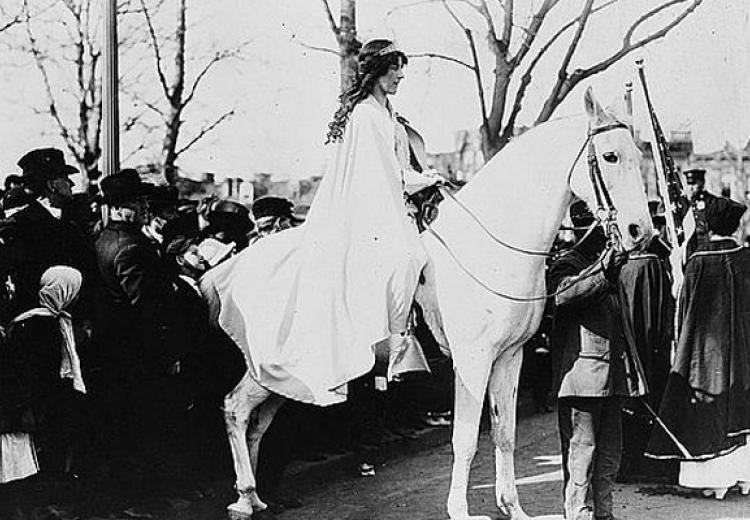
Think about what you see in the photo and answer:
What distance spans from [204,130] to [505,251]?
2494mm

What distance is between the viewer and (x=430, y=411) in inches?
235

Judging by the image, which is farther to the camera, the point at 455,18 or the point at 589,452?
the point at 455,18

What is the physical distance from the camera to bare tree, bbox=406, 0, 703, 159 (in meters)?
5.91

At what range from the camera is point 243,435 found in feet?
17.7

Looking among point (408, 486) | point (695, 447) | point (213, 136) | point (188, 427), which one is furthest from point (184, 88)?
point (695, 447)

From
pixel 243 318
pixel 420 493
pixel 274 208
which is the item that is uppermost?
pixel 274 208

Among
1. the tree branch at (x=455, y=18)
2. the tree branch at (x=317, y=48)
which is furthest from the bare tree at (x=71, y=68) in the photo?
the tree branch at (x=455, y=18)

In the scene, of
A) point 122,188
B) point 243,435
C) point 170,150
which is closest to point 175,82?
point 170,150

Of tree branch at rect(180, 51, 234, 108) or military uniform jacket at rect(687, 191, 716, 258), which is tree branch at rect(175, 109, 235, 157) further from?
military uniform jacket at rect(687, 191, 716, 258)

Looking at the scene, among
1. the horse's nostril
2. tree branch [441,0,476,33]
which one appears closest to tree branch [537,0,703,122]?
tree branch [441,0,476,33]

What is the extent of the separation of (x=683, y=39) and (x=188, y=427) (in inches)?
149

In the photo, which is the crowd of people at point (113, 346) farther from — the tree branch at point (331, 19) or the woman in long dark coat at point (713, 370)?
the woman in long dark coat at point (713, 370)

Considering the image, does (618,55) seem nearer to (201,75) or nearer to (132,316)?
(201,75)

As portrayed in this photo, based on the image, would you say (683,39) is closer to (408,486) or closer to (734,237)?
(734,237)
